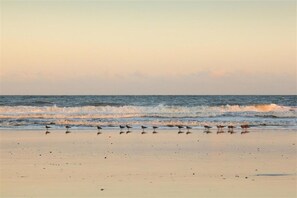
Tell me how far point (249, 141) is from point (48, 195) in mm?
12387

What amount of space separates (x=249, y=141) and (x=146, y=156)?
6.29 metres

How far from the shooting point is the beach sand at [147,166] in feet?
41.1

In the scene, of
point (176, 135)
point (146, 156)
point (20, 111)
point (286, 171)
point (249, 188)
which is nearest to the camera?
point (249, 188)

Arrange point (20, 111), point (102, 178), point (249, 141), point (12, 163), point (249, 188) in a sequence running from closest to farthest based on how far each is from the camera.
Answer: point (249, 188)
point (102, 178)
point (12, 163)
point (249, 141)
point (20, 111)

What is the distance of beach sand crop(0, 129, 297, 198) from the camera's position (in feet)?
41.1

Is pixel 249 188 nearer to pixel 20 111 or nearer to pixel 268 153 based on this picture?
pixel 268 153

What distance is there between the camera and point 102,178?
1388cm

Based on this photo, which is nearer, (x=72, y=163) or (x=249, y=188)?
(x=249, y=188)

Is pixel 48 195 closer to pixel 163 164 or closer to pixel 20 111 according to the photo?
pixel 163 164

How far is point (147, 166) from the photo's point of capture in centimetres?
1577

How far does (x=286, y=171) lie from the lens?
15008 mm

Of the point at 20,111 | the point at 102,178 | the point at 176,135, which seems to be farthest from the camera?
the point at 20,111

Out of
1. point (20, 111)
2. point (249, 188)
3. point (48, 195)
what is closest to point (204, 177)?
point (249, 188)

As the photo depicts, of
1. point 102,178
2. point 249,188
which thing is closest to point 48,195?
point 102,178
